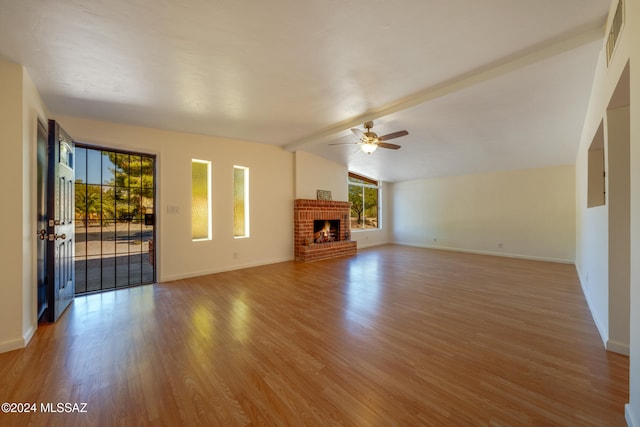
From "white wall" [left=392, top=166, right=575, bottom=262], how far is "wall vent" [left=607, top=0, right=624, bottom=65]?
4.88 metres

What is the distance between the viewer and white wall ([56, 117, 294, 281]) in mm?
3906

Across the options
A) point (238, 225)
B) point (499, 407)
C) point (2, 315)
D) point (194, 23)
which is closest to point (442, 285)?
point (499, 407)

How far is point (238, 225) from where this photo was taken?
203 inches

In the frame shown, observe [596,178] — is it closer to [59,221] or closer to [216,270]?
[216,270]

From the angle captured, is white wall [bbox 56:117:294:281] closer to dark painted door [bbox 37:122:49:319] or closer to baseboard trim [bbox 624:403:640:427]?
dark painted door [bbox 37:122:49:319]

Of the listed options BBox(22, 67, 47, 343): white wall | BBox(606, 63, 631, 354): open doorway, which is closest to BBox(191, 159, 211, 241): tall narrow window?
BBox(22, 67, 47, 343): white wall

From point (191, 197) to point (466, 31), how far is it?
4.34 m

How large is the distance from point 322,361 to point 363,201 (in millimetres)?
6865

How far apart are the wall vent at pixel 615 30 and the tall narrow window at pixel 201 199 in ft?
16.4

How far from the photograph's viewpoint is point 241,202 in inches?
205

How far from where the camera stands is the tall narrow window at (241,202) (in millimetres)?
5156

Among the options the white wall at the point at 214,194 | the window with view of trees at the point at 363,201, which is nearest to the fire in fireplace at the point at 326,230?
the white wall at the point at 214,194

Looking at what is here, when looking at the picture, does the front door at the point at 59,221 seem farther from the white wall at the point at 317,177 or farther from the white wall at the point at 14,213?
the white wall at the point at 317,177

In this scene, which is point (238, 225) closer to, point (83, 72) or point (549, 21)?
point (83, 72)
